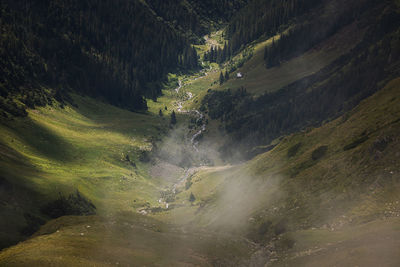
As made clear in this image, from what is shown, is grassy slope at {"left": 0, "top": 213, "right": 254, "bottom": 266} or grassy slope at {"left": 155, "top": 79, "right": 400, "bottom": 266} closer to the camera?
grassy slope at {"left": 0, "top": 213, "right": 254, "bottom": 266}

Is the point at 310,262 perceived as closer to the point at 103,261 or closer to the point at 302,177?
the point at 103,261

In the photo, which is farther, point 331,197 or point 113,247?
point 331,197

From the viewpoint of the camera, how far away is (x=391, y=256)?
74.2 meters

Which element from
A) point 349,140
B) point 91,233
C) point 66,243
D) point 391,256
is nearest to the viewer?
point 391,256

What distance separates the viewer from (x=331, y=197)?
125000 mm

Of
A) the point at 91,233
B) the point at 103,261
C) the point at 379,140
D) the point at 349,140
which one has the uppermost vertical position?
the point at 349,140

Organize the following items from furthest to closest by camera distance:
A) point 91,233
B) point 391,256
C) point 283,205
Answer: point 283,205 < point 91,233 < point 391,256

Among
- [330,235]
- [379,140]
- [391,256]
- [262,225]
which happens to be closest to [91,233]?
[262,225]

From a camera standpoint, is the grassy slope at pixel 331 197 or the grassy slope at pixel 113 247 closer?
the grassy slope at pixel 113 247

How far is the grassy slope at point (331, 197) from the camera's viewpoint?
91312mm

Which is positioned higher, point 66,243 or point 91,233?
point 91,233

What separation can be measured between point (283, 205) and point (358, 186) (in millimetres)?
29022

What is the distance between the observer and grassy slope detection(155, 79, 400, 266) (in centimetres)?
9131

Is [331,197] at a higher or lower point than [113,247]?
higher
